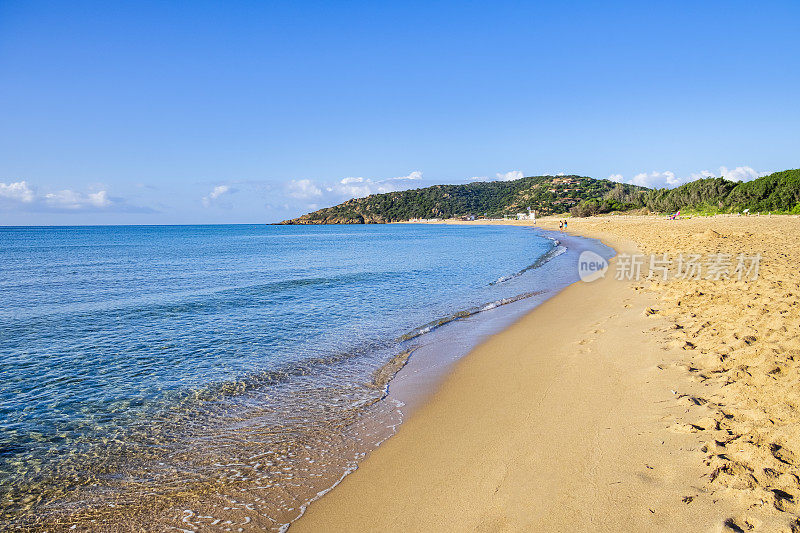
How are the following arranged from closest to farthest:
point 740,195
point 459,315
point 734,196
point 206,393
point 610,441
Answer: point 610,441
point 206,393
point 459,315
point 740,195
point 734,196

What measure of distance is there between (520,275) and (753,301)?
13.2 metres

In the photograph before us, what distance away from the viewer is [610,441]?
15.6 feet

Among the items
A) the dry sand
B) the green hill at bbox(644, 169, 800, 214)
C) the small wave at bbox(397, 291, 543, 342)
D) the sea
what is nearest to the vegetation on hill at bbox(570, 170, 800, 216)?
the green hill at bbox(644, 169, 800, 214)

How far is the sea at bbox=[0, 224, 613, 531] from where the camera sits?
14.6 ft

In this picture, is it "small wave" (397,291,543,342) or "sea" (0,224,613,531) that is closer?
"sea" (0,224,613,531)

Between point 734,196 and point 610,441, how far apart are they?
66513 millimetres

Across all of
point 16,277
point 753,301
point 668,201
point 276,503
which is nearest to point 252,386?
point 276,503

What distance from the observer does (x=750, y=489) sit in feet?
11.3

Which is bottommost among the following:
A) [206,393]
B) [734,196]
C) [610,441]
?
[206,393]

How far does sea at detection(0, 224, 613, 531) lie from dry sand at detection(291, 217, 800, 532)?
75cm

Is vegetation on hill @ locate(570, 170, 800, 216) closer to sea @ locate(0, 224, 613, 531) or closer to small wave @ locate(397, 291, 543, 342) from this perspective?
small wave @ locate(397, 291, 543, 342)

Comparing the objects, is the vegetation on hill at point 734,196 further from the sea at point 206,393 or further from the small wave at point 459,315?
the sea at point 206,393

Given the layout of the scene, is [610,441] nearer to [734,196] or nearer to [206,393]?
[206,393]

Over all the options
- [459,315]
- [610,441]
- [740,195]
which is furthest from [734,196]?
[610,441]
